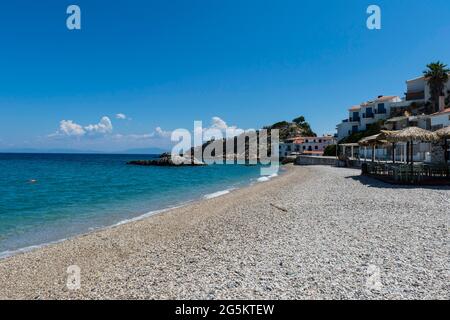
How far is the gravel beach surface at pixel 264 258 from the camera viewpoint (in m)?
5.55

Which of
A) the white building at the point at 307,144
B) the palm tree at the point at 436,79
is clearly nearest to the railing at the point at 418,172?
the palm tree at the point at 436,79

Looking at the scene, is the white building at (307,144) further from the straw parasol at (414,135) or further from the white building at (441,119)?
Result: the straw parasol at (414,135)

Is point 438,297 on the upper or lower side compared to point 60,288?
upper

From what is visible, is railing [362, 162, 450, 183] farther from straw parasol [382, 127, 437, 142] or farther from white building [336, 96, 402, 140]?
white building [336, 96, 402, 140]

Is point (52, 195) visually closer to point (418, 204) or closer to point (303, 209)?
point (303, 209)

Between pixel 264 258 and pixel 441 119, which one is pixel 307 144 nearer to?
pixel 441 119

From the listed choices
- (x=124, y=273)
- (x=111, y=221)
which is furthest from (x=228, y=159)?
(x=124, y=273)

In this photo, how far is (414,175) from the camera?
18891mm

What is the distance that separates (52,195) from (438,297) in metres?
26.4

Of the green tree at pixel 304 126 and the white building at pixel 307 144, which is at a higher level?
the green tree at pixel 304 126

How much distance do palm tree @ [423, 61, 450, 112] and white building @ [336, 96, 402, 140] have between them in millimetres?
8765

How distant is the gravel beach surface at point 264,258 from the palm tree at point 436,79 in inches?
1646
